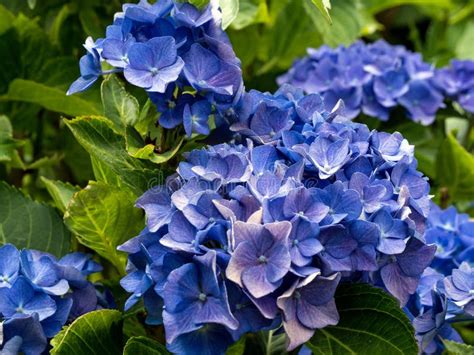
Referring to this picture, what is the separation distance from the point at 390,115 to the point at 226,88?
71cm

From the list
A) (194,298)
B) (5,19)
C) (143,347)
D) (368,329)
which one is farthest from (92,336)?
(5,19)

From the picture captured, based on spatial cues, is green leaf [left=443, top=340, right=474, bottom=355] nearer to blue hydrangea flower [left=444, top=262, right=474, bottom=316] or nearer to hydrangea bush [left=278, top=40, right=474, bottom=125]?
blue hydrangea flower [left=444, top=262, right=474, bottom=316]

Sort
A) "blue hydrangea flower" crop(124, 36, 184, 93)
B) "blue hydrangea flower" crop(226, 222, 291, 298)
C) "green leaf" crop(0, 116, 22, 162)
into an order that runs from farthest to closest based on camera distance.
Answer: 1. "green leaf" crop(0, 116, 22, 162)
2. "blue hydrangea flower" crop(124, 36, 184, 93)
3. "blue hydrangea flower" crop(226, 222, 291, 298)

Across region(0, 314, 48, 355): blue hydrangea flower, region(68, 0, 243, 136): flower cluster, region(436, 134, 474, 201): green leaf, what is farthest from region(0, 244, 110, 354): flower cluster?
region(436, 134, 474, 201): green leaf

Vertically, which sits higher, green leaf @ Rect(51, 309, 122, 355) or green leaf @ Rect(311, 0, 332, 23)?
green leaf @ Rect(311, 0, 332, 23)

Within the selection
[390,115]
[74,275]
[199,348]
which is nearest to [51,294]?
[74,275]

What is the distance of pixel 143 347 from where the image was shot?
3.18 feet

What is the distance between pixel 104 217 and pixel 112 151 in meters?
0.09

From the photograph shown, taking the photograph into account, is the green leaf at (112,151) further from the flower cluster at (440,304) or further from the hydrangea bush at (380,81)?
the hydrangea bush at (380,81)

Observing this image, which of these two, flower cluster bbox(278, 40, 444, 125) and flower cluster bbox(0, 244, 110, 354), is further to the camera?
flower cluster bbox(278, 40, 444, 125)

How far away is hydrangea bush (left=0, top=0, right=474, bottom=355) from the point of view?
85cm

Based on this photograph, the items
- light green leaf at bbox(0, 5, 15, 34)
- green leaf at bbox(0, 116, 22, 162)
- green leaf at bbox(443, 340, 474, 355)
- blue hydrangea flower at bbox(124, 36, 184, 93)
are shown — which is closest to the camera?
blue hydrangea flower at bbox(124, 36, 184, 93)

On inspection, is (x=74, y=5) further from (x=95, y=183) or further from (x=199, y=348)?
(x=199, y=348)

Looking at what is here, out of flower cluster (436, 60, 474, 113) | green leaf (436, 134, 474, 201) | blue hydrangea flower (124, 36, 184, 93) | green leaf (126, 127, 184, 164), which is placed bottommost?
green leaf (436, 134, 474, 201)
